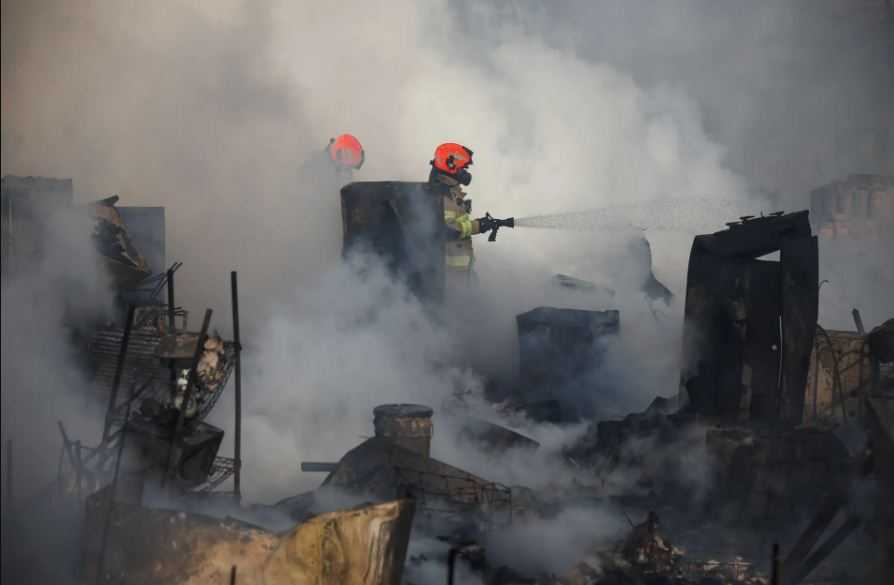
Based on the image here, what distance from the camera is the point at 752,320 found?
12562mm

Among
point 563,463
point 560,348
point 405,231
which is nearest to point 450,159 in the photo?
point 405,231

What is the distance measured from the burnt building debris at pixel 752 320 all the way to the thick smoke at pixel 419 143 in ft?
9.24

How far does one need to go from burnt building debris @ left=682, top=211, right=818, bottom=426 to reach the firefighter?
5.14 metres

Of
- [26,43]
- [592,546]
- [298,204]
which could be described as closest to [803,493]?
[592,546]

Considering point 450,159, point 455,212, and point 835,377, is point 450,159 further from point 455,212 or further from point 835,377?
point 835,377

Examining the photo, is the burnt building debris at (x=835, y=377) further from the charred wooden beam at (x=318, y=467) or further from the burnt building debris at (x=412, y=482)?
the charred wooden beam at (x=318, y=467)

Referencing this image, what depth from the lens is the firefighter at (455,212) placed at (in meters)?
17.6

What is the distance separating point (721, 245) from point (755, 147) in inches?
813

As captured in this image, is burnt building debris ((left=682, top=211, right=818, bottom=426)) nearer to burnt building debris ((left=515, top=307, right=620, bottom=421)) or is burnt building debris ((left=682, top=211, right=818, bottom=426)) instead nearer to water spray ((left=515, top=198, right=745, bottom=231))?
burnt building debris ((left=515, top=307, right=620, bottom=421))

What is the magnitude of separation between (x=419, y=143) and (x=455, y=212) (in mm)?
12346

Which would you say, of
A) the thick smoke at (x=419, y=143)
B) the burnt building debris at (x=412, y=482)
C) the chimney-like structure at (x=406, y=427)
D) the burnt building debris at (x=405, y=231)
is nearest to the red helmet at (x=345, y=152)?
the thick smoke at (x=419, y=143)

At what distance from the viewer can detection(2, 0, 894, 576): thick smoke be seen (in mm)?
16000

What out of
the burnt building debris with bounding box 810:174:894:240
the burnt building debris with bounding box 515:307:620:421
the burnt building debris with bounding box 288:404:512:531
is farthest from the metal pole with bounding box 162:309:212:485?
the burnt building debris with bounding box 810:174:894:240

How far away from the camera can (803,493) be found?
1104cm
